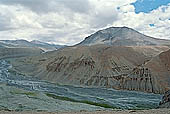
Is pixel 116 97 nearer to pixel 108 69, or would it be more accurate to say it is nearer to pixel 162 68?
pixel 162 68

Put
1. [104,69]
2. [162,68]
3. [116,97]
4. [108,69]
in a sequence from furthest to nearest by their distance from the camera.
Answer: [104,69], [108,69], [162,68], [116,97]

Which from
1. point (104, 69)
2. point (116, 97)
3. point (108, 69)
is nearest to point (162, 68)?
point (116, 97)

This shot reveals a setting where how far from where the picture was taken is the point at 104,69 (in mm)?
70875

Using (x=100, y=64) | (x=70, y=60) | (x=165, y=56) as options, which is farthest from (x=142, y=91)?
(x=70, y=60)

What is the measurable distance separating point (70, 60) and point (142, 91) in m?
29.9

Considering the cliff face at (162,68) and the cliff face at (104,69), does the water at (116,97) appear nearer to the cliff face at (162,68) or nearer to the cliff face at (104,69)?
the cliff face at (104,69)

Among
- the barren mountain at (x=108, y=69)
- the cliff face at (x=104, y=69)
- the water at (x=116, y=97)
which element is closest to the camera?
the water at (x=116, y=97)

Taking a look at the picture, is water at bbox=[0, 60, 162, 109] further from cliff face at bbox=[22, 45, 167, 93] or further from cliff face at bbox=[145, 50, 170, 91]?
cliff face at bbox=[145, 50, 170, 91]

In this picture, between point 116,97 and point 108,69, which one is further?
point 108,69

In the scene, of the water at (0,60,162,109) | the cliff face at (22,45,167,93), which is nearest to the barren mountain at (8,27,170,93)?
the cliff face at (22,45,167,93)

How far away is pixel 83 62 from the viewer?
7706cm

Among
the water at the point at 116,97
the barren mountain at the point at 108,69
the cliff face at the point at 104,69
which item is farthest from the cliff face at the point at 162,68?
the water at the point at 116,97

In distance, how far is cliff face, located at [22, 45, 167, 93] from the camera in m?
59.3

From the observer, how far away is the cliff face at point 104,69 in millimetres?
59312
